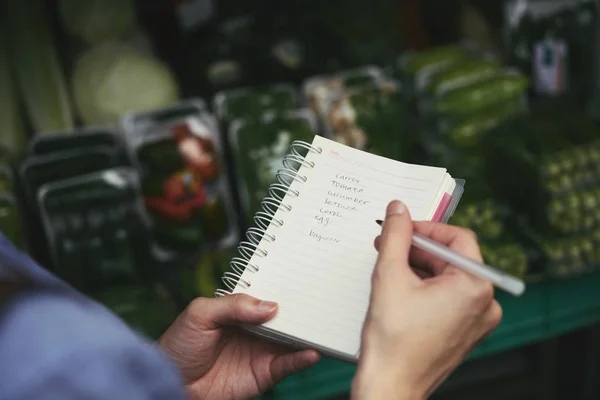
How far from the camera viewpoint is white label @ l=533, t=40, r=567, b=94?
1.78 m

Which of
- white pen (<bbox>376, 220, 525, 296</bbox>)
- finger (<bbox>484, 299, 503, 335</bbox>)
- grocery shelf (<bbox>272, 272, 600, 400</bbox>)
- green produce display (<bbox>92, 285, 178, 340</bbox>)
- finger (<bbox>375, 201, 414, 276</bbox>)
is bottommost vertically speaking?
grocery shelf (<bbox>272, 272, 600, 400</bbox>)

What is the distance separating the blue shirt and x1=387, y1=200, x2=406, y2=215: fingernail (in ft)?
1.14

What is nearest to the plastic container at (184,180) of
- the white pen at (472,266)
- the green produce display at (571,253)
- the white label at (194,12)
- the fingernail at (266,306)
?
the white label at (194,12)

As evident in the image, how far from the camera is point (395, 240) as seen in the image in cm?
66

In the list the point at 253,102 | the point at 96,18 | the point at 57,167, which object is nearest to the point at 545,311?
the point at 253,102

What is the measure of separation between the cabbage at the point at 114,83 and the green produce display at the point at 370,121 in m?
0.47

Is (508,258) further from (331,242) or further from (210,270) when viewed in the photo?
(331,242)

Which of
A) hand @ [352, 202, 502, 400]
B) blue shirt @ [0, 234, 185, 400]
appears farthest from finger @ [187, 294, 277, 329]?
blue shirt @ [0, 234, 185, 400]

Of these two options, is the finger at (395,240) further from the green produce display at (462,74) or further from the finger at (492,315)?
the green produce display at (462,74)

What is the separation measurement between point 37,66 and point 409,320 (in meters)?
1.42

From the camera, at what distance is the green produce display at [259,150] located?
1.58 m

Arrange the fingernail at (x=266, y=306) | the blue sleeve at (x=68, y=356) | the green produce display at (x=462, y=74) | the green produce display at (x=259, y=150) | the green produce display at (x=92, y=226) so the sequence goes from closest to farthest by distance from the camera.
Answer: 1. the blue sleeve at (x=68, y=356)
2. the fingernail at (x=266, y=306)
3. the green produce display at (x=92, y=226)
4. the green produce display at (x=259, y=150)
5. the green produce display at (x=462, y=74)

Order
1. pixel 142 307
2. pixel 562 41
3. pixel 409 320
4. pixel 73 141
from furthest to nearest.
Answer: pixel 562 41, pixel 73 141, pixel 142 307, pixel 409 320

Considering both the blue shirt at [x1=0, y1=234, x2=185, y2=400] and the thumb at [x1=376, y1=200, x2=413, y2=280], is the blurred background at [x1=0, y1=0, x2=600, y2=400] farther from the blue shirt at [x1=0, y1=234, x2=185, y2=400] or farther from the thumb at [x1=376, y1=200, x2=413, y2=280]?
the blue shirt at [x1=0, y1=234, x2=185, y2=400]
